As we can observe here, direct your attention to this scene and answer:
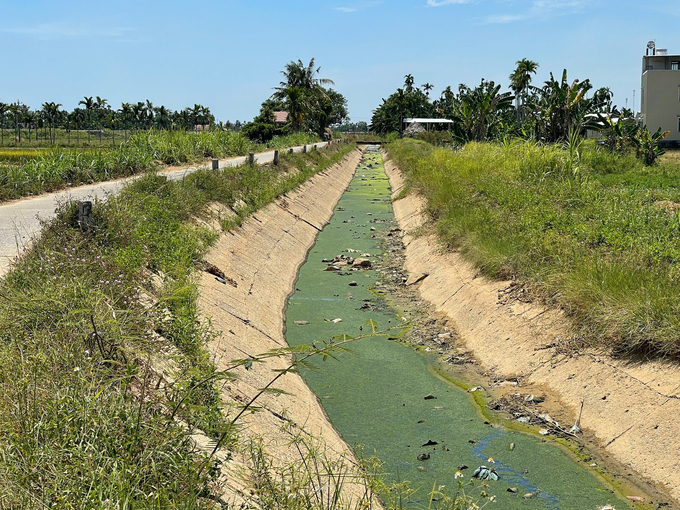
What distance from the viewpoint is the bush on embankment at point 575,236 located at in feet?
24.1

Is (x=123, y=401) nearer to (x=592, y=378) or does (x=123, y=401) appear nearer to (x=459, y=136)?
(x=592, y=378)

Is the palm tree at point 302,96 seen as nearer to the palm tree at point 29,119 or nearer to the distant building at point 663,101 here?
the distant building at point 663,101

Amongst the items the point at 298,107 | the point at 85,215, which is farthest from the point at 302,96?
the point at 85,215

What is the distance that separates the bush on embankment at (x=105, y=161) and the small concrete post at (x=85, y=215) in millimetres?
5659

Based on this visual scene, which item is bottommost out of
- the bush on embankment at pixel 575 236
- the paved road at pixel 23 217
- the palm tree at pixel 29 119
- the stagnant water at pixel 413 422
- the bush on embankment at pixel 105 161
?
the stagnant water at pixel 413 422

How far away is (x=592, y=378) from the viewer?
7.27m

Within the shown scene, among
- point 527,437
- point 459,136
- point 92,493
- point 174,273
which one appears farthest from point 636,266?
point 459,136

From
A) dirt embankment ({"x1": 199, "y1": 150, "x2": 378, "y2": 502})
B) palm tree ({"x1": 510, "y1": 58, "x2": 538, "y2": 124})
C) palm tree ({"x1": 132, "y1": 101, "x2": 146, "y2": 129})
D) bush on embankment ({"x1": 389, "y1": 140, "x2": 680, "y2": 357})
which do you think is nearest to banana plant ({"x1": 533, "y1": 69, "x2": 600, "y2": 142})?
bush on embankment ({"x1": 389, "y1": 140, "x2": 680, "y2": 357})

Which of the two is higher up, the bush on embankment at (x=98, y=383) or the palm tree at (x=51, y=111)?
the palm tree at (x=51, y=111)

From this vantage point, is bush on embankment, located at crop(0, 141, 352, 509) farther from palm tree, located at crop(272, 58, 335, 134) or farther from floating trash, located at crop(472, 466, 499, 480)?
palm tree, located at crop(272, 58, 335, 134)

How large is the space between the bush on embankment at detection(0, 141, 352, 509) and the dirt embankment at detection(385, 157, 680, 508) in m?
3.65

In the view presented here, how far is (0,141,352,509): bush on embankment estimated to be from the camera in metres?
3.33

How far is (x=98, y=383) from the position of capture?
13.8 ft

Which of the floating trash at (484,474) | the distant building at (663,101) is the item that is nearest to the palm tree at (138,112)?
the distant building at (663,101)
